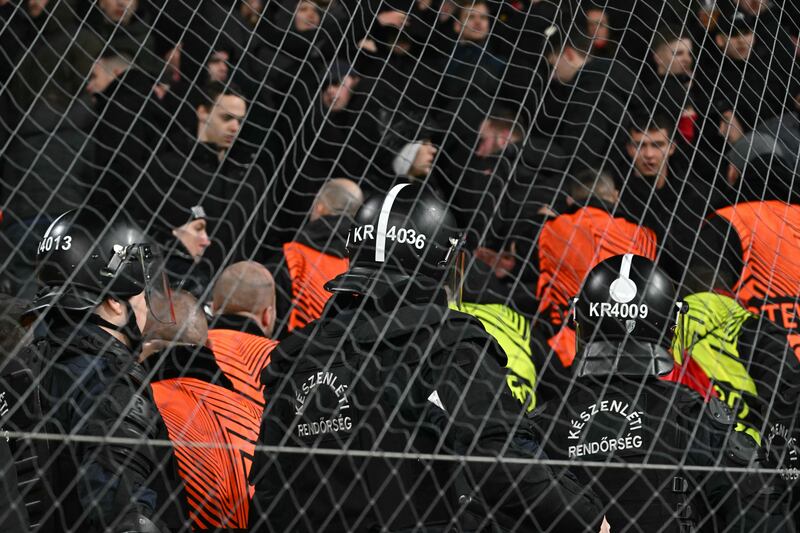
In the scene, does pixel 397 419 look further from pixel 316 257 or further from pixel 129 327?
pixel 316 257

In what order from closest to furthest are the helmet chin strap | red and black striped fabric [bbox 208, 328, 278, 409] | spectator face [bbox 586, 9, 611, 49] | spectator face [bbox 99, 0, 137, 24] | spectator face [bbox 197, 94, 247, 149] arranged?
1. the helmet chin strap
2. red and black striped fabric [bbox 208, 328, 278, 409]
3. spectator face [bbox 197, 94, 247, 149]
4. spectator face [bbox 586, 9, 611, 49]
5. spectator face [bbox 99, 0, 137, 24]

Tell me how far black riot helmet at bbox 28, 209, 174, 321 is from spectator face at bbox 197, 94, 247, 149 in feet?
6.92

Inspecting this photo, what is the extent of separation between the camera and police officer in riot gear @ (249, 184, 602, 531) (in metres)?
4.63

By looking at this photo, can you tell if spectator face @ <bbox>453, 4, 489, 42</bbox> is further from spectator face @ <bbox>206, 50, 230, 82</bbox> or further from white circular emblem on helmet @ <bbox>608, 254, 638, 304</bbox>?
white circular emblem on helmet @ <bbox>608, 254, 638, 304</bbox>

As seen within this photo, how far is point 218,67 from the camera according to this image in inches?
320

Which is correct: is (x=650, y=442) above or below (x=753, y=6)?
below

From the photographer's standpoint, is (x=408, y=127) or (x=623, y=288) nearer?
(x=623, y=288)

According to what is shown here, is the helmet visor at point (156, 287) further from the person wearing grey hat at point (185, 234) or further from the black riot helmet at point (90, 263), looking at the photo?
the person wearing grey hat at point (185, 234)

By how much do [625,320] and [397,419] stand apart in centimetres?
111

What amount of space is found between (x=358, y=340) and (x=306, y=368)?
24 cm

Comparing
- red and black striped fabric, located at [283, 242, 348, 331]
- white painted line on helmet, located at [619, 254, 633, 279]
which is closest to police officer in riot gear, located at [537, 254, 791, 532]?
white painted line on helmet, located at [619, 254, 633, 279]

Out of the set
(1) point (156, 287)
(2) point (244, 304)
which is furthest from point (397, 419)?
(2) point (244, 304)

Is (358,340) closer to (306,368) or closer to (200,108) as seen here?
(306,368)

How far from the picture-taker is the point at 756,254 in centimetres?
703
